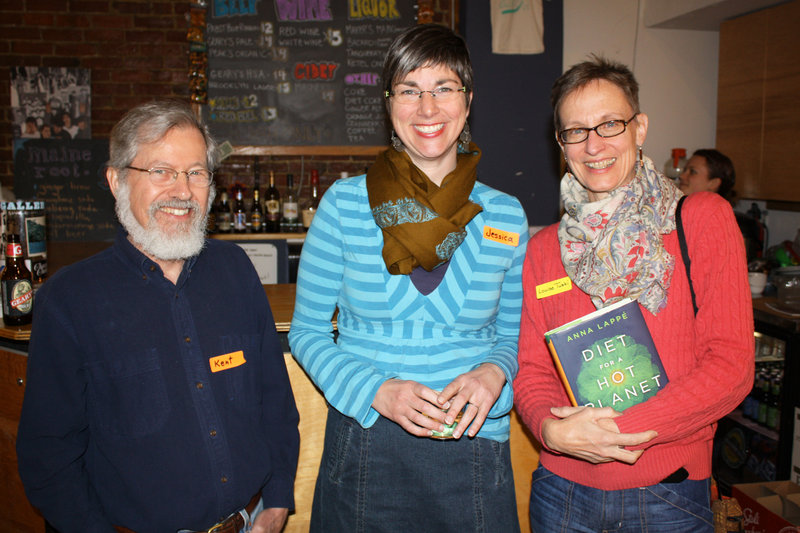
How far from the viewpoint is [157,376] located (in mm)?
1310

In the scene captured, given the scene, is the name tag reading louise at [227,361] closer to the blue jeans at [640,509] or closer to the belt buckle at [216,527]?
the belt buckle at [216,527]

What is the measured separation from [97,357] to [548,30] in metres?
4.01

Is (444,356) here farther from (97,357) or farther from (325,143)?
(325,143)

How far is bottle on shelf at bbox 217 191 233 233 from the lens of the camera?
4413mm

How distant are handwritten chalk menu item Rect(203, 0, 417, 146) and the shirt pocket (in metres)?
3.54

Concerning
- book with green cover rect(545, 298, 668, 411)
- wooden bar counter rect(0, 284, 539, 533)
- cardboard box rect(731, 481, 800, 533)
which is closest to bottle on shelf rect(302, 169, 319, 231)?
wooden bar counter rect(0, 284, 539, 533)

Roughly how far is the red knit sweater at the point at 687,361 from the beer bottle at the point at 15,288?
5.32 ft

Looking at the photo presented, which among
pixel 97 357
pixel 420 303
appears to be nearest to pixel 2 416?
pixel 97 357

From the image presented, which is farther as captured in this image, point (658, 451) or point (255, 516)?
point (255, 516)

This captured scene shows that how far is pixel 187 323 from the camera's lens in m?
1.37

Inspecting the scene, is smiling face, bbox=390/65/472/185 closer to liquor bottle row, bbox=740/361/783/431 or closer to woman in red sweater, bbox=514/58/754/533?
woman in red sweater, bbox=514/58/754/533

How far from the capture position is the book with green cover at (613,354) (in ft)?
4.10

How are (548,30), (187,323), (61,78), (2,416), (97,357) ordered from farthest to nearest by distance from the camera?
(61,78) → (548,30) → (2,416) → (187,323) → (97,357)

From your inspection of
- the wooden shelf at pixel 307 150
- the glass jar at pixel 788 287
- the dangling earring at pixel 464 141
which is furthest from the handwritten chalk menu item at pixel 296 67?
the dangling earring at pixel 464 141
